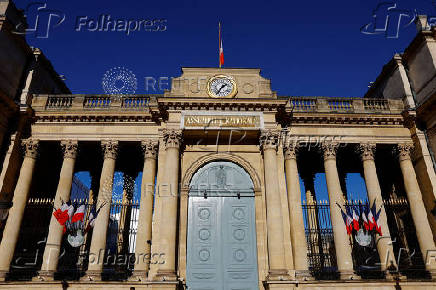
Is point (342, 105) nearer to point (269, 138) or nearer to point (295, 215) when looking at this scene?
point (269, 138)

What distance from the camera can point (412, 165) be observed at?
58.7ft

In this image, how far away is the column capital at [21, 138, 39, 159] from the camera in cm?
1741

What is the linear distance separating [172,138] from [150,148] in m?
1.68

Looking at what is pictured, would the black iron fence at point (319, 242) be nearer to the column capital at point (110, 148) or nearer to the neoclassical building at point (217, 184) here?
the neoclassical building at point (217, 184)

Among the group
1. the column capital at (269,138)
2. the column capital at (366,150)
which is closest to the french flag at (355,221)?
the column capital at (366,150)

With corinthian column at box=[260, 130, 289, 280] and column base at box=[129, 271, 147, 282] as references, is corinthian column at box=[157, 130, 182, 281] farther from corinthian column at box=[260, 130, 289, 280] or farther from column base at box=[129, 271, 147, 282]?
corinthian column at box=[260, 130, 289, 280]

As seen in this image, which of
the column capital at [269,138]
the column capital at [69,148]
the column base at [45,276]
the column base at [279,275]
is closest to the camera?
the column base at [279,275]

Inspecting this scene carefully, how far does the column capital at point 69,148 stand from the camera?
690 inches

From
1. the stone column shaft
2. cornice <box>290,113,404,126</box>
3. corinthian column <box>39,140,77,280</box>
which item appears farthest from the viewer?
cornice <box>290,113,404,126</box>

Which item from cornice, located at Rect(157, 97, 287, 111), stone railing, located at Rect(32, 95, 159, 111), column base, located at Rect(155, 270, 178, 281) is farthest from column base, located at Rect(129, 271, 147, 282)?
stone railing, located at Rect(32, 95, 159, 111)

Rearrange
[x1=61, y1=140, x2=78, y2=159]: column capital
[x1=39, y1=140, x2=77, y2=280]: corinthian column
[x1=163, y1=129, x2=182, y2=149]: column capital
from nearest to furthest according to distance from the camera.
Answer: [x1=39, y1=140, x2=77, y2=280]: corinthian column → [x1=163, y1=129, x2=182, y2=149]: column capital → [x1=61, y1=140, x2=78, y2=159]: column capital

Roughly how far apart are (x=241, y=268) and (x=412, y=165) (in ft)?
34.5

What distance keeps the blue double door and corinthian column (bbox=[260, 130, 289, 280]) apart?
150 centimetres

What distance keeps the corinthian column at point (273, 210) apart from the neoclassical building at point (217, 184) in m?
0.05
